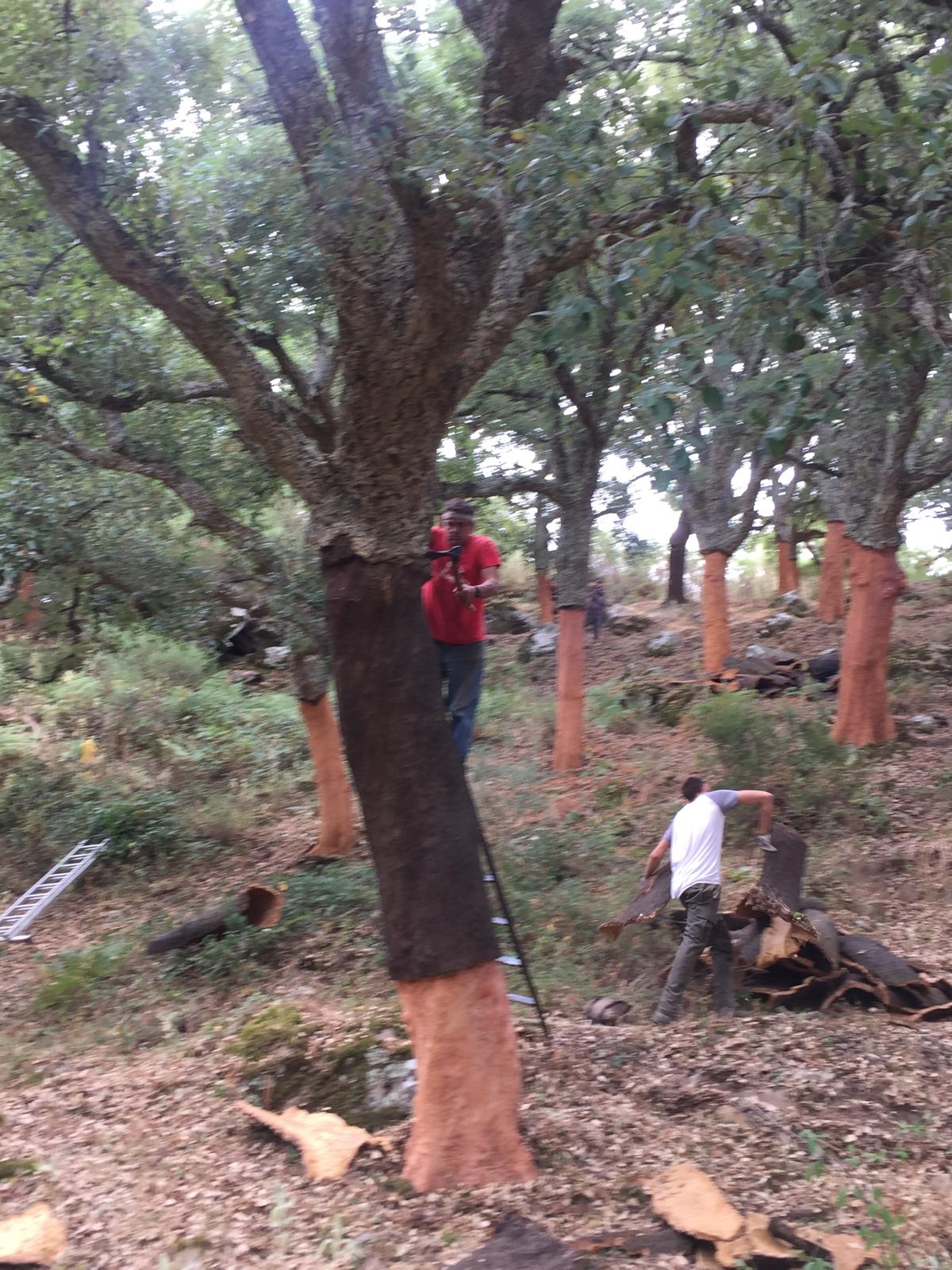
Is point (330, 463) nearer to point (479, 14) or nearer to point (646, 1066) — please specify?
point (479, 14)

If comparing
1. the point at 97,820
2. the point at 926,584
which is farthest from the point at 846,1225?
the point at 926,584

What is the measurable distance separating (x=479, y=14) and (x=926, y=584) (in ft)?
73.0

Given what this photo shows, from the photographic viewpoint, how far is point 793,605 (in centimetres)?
2127

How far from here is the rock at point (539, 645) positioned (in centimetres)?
2084

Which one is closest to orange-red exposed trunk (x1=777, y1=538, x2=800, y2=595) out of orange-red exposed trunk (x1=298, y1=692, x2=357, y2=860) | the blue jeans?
orange-red exposed trunk (x1=298, y1=692, x2=357, y2=860)

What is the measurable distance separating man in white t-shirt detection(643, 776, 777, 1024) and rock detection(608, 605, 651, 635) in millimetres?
16868

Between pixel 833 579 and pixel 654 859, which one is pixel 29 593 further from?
pixel 833 579

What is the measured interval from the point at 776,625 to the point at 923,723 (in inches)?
271

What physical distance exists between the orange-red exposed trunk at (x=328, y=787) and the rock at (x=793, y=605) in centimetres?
1244

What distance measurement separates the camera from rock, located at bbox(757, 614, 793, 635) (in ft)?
63.0

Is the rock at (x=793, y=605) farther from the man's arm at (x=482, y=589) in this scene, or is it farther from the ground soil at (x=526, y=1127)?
the man's arm at (x=482, y=589)

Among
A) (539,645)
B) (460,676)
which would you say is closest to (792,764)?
(460,676)

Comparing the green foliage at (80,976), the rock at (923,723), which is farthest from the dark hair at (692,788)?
the rock at (923,723)

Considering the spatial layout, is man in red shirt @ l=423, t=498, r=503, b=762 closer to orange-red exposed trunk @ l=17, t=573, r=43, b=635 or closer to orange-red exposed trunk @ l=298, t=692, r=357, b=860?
orange-red exposed trunk @ l=298, t=692, r=357, b=860
